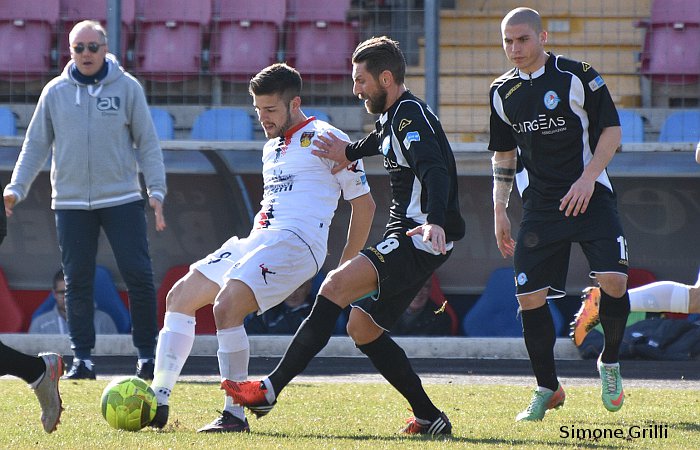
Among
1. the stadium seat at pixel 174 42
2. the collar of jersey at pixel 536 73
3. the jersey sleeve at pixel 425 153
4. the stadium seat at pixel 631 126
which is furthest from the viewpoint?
the stadium seat at pixel 174 42

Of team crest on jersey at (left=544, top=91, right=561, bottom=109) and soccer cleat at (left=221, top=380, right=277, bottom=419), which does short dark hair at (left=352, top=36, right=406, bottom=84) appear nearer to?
team crest on jersey at (left=544, top=91, right=561, bottom=109)

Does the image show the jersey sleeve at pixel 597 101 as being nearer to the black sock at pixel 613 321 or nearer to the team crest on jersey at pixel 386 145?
the black sock at pixel 613 321

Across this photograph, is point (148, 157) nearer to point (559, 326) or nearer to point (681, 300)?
point (681, 300)

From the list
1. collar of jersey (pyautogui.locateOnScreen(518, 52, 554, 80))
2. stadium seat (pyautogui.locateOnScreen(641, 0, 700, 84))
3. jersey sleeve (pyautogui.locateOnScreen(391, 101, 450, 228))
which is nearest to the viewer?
jersey sleeve (pyautogui.locateOnScreen(391, 101, 450, 228))

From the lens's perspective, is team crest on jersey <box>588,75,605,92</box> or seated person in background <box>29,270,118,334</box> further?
seated person in background <box>29,270,118,334</box>

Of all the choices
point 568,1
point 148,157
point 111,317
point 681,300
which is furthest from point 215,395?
point 568,1

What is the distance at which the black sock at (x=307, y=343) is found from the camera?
5.23 m

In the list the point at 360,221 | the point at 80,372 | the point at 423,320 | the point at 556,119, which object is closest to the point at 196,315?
the point at 423,320

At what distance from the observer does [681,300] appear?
8172 mm

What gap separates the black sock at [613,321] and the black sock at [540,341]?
266 mm

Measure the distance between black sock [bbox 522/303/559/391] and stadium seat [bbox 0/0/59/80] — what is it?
7766 mm

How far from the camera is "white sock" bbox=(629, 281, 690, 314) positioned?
8.17m

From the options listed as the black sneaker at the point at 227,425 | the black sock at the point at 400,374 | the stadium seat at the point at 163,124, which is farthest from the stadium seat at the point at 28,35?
the black sock at the point at 400,374

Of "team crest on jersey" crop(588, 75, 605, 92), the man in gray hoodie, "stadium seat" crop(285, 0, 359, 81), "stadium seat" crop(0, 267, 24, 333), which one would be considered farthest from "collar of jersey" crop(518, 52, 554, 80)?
"stadium seat" crop(0, 267, 24, 333)
